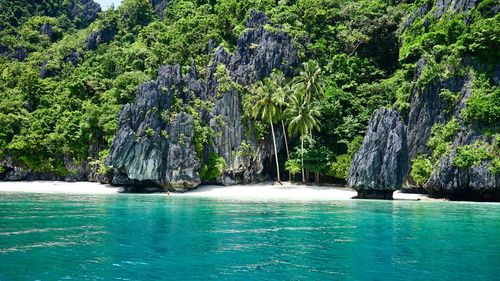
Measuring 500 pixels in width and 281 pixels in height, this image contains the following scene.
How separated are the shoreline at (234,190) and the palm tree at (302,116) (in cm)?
413

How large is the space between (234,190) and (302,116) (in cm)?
1274

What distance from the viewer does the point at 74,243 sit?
1827 cm

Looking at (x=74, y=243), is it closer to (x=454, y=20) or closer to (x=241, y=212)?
(x=241, y=212)

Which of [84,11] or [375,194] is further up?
[84,11]

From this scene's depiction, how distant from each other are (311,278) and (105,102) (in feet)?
193

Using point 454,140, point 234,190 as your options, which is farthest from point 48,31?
point 454,140

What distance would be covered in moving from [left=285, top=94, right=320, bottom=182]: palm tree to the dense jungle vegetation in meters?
0.14

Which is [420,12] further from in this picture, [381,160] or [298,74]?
[381,160]

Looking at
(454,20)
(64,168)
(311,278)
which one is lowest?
(311,278)

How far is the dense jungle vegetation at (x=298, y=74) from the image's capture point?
164 ft

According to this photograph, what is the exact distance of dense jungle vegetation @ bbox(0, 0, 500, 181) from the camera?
50000mm

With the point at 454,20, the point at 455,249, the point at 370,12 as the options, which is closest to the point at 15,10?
the point at 370,12

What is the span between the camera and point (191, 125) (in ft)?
180

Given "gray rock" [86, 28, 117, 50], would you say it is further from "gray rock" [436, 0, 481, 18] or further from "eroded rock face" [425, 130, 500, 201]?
"eroded rock face" [425, 130, 500, 201]
